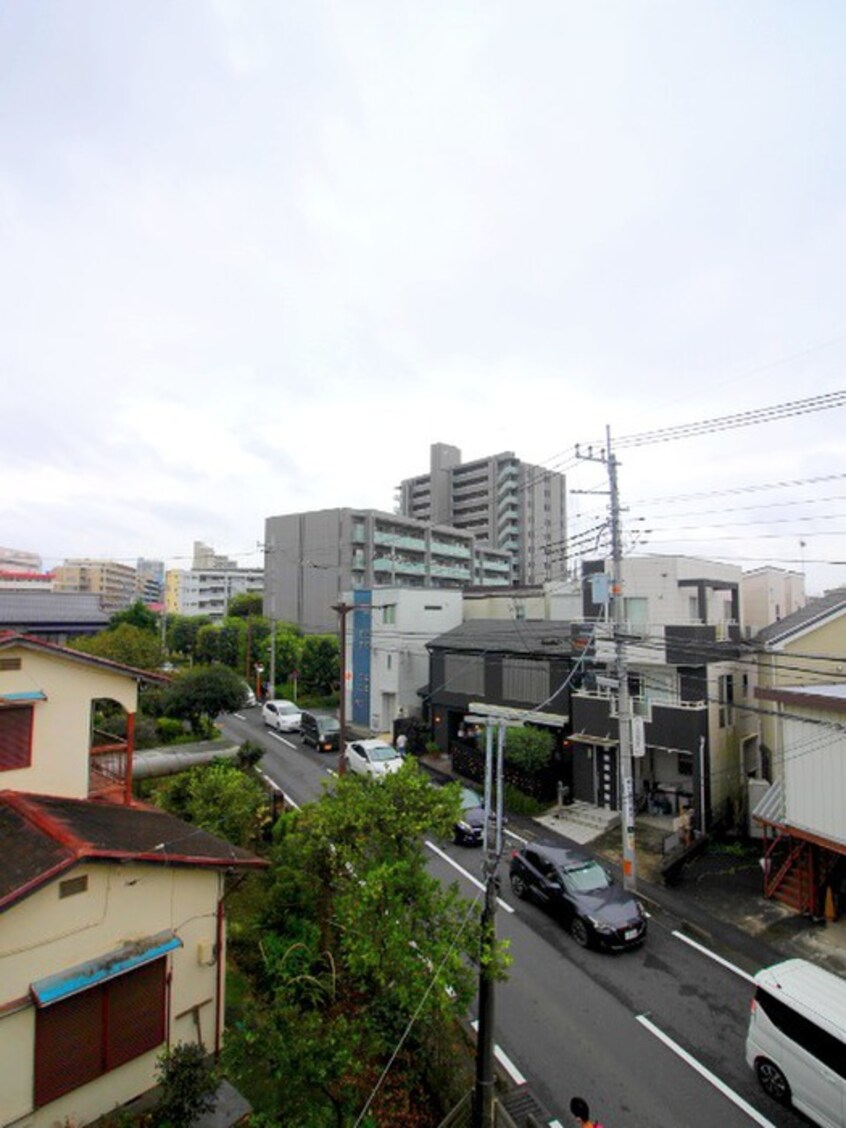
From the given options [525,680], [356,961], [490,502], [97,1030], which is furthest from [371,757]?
[490,502]

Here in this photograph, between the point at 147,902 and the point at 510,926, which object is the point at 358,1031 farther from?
the point at 510,926

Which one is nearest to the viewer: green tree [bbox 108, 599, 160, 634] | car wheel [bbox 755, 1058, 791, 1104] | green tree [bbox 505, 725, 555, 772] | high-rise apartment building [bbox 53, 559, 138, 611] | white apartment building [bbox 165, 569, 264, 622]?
car wheel [bbox 755, 1058, 791, 1104]

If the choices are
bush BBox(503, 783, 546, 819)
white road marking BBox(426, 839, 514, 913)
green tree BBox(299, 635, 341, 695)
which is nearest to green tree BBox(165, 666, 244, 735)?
white road marking BBox(426, 839, 514, 913)

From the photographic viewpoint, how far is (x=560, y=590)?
3522cm

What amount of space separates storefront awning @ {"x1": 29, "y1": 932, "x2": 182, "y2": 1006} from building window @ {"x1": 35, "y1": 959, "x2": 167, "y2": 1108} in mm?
256

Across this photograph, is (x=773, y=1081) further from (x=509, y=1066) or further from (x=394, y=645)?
(x=394, y=645)

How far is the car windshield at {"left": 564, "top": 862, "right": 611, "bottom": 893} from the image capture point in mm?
13742

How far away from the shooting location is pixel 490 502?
287 feet

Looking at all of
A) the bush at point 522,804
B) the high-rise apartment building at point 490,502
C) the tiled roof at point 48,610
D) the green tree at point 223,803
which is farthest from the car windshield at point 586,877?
the high-rise apartment building at point 490,502

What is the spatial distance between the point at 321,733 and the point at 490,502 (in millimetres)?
62685

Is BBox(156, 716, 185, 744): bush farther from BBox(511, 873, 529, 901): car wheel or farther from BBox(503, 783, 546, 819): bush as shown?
BBox(511, 873, 529, 901): car wheel

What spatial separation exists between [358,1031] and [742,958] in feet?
32.3

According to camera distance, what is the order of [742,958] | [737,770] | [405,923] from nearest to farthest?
[405,923] → [742,958] → [737,770]

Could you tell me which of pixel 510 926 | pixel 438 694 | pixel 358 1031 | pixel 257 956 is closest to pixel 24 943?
pixel 358 1031
